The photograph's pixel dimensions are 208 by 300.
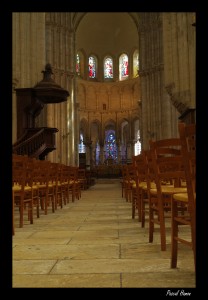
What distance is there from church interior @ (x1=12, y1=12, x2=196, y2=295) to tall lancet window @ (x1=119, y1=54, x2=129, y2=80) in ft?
0.33

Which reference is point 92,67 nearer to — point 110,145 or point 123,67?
point 123,67

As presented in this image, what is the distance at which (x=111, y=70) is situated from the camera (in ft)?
135

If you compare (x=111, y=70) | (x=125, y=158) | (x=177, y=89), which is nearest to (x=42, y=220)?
(x=177, y=89)

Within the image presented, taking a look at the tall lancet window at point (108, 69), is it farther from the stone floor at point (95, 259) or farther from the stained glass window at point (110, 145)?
the stone floor at point (95, 259)

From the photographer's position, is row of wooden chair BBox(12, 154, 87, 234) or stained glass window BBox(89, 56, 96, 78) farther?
stained glass window BBox(89, 56, 96, 78)

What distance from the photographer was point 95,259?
3342 millimetres

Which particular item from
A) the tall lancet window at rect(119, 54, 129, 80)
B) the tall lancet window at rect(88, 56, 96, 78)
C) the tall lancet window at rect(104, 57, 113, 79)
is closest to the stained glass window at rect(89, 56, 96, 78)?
the tall lancet window at rect(88, 56, 96, 78)

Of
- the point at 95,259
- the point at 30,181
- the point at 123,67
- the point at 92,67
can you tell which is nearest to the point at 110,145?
the point at 123,67

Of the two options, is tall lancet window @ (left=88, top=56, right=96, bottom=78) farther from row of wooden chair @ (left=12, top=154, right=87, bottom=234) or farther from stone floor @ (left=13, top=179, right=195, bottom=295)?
stone floor @ (left=13, top=179, right=195, bottom=295)

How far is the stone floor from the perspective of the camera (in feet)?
8.54

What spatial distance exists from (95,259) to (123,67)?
127 ft
